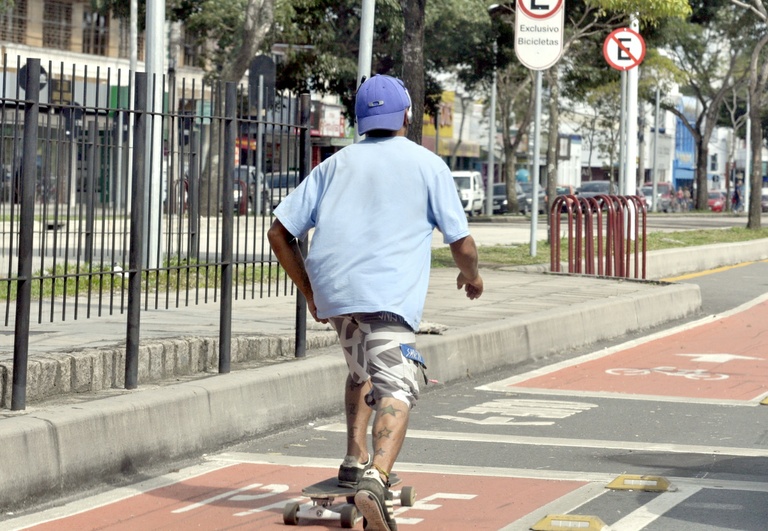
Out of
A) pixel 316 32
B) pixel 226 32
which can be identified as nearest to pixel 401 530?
pixel 226 32

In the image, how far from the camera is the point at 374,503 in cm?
503

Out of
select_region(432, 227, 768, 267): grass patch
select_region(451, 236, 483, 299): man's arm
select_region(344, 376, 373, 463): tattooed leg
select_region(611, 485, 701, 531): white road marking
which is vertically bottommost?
select_region(611, 485, 701, 531): white road marking

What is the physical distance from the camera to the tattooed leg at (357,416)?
5.68m

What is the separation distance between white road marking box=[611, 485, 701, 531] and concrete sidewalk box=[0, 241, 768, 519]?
2331 mm

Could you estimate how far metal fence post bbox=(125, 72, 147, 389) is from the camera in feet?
23.9

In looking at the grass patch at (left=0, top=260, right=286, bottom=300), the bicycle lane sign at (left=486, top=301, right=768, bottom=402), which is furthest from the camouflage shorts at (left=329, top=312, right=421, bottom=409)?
the bicycle lane sign at (left=486, top=301, right=768, bottom=402)

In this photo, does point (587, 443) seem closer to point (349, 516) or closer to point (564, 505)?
point (564, 505)

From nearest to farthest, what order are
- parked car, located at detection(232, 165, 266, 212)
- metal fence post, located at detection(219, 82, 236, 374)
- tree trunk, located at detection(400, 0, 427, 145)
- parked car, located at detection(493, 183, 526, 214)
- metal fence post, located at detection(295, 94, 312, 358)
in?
1. metal fence post, located at detection(219, 82, 236, 374)
2. parked car, located at detection(232, 165, 266, 212)
3. metal fence post, located at detection(295, 94, 312, 358)
4. tree trunk, located at detection(400, 0, 427, 145)
5. parked car, located at detection(493, 183, 526, 214)

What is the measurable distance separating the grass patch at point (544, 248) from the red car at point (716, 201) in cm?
4590

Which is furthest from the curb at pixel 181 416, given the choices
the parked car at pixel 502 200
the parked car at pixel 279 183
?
the parked car at pixel 502 200

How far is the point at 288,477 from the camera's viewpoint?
658 cm

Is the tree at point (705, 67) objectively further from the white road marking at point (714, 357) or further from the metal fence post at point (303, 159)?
the metal fence post at point (303, 159)

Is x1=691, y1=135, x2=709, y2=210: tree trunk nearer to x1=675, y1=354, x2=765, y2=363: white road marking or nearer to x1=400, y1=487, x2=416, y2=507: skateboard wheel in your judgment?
x1=675, y1=354, x2=765, y2=363: white road marking

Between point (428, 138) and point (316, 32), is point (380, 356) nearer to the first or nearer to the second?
point (316, 32)
